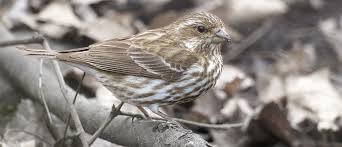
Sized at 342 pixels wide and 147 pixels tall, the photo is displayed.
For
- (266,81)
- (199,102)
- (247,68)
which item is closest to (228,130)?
(199,102)

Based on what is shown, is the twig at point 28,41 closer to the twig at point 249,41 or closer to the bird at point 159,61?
the bird at point 159,61

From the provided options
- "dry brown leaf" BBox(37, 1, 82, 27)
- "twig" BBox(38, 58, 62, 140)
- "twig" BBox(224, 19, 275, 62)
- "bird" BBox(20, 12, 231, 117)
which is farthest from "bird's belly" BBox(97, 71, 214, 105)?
"twig" BBox(224, 19, 275, 62)

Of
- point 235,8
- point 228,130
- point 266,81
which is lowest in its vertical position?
point 228,130

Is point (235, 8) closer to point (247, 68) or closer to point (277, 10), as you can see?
point (277, 10)

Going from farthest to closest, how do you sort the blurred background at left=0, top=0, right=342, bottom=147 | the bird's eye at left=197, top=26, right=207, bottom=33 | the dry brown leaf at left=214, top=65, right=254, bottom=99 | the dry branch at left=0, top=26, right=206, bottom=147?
the dry brown leaf at left=214, top=65, right=254, bottom=99
the blurred background at left=0, top=0, right=342, bottom=147
the bird's eye at left=197, top=26, right=207, bottom=33
the dry branch at left=0, top=26, right=206, bottom=147

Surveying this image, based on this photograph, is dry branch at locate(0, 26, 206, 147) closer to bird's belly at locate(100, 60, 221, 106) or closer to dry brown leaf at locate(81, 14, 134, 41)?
bird's belly at locate(100, 60, 221, 106)

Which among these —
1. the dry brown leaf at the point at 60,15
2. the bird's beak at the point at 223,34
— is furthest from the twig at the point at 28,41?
the dry brown leaf at the point at 60,15

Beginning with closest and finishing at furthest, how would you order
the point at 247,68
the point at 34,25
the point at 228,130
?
1. the point at 228,130
2. the point at 34,25
3. the point at 247,68
